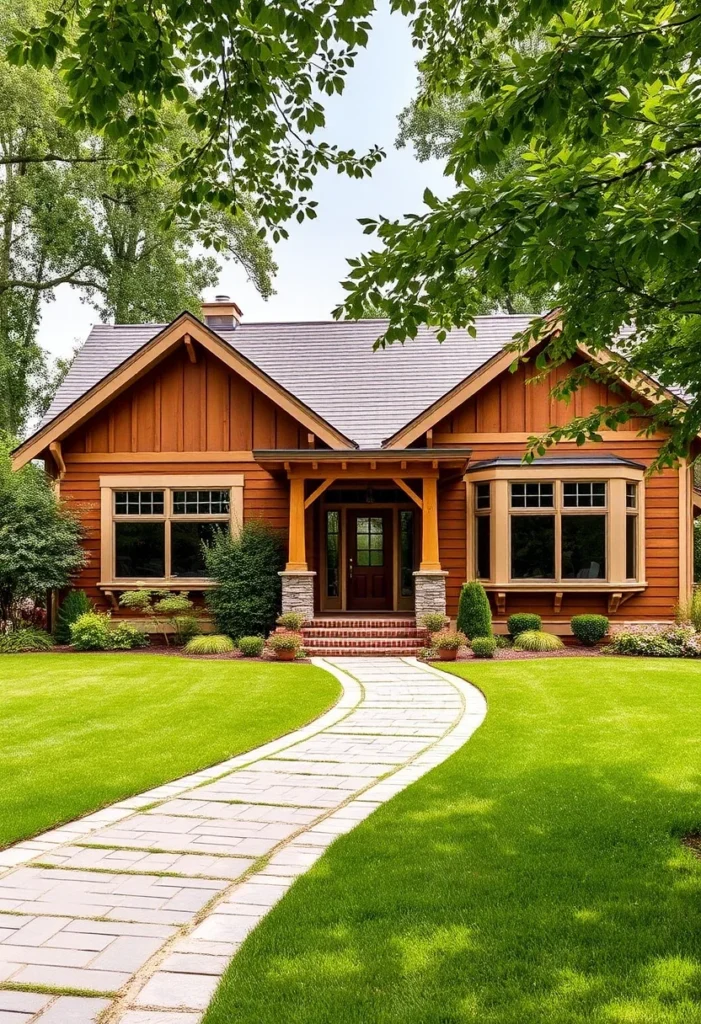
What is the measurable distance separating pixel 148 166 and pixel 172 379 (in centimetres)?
1092

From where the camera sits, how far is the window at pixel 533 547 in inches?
611

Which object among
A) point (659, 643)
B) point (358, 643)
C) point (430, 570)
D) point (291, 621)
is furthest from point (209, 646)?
point (659, 643)

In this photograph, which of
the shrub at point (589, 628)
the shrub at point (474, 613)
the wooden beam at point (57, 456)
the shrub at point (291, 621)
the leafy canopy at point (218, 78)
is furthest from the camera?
the wooden beam at point (57, 456)

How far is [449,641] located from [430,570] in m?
1.92

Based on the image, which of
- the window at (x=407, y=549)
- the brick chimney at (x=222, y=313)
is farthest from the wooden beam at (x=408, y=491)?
the brick chimney at (x=222, y=313)

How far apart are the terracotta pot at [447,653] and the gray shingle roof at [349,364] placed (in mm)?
4800

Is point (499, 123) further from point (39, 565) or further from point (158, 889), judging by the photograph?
point (39, 565)

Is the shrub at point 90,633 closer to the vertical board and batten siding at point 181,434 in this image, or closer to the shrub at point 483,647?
the vertical board and batten siding at point 181,434

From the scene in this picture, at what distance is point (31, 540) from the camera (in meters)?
15.3

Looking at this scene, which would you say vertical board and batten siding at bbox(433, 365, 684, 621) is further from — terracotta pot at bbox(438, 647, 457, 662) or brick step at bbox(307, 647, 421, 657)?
terracotta pot at bbox(438, 647, 457, 662)

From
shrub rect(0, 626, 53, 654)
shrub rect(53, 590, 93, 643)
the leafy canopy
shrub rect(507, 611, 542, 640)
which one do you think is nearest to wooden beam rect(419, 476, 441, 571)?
shrub rect(507, 611, 542, 640)

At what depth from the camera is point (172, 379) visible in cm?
1652

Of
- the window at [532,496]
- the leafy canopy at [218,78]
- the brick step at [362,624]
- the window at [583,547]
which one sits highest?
the leafy canopy at [218,78]

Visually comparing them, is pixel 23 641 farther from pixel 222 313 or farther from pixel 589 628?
pixel 589 628
